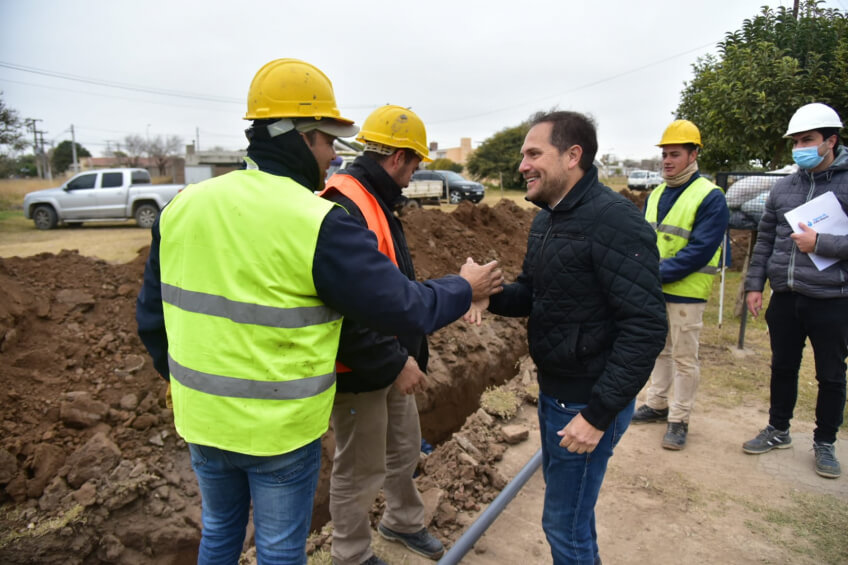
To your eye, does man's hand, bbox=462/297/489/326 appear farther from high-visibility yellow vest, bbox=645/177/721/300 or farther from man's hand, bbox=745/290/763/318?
man's hand, bbox=745/290/763/318

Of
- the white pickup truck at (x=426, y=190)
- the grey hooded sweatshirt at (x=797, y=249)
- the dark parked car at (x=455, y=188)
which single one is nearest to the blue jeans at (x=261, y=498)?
the grey hooded sweatshirt at (x=797, y=249)

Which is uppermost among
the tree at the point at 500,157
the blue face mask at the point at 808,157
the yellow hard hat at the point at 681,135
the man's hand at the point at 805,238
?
the tree at the point at 500,157

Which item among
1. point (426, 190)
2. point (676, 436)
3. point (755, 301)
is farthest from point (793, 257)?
point (426, 190)

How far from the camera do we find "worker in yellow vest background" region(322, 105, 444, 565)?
100 inches

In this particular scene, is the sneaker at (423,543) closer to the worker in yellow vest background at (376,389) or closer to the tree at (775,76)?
the worker in yellow vest background at (376,389)

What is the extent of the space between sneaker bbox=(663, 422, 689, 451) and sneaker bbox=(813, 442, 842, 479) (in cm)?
87

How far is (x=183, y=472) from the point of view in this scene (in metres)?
4.29

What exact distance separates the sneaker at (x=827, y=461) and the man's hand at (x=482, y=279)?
3.09 metres

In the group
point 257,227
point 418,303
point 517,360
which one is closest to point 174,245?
point 257,227

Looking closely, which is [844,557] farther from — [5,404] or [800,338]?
[5,404]

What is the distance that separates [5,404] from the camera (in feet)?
13.7

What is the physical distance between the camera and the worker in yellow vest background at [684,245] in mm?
3879

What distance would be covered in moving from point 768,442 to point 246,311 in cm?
420

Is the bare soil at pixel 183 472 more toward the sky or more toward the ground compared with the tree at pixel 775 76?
more toward the ground
